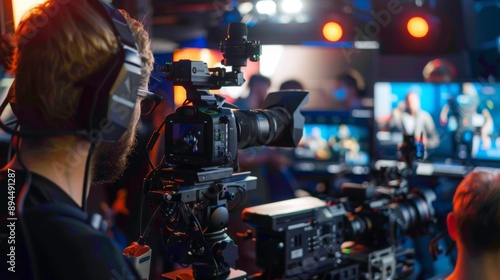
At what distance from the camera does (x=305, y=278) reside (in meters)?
2.11

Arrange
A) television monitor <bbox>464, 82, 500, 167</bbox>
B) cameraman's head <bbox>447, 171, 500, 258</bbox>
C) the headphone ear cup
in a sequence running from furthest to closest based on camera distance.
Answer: television monitor <bbox>464, 82, 500, 167</bbox>
cameraman's head <bbox>447, 171, 500, 258</bbox>
the headphone ear cup

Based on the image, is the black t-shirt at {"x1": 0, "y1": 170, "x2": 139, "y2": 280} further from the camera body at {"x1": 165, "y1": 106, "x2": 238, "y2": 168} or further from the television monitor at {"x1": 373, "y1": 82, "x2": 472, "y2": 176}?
the television monitor at {"x1": 373, "y1": 82, "x2": 472, "y2": 176}

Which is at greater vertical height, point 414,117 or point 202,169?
point 414,117

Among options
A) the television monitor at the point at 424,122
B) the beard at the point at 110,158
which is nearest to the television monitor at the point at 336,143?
→ the television monitor at the point at 424,122

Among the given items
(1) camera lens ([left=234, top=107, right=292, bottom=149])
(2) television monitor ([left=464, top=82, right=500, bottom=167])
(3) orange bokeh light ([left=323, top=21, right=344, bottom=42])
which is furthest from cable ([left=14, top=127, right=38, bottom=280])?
(3) orange bokeh light ([left=323, top=21, right=344, bottom=42])

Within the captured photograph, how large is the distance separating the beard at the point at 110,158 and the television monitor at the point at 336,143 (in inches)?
149

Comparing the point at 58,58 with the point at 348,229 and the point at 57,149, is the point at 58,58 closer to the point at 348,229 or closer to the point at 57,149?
the point at 57,149

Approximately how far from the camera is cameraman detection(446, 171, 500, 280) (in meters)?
1.48

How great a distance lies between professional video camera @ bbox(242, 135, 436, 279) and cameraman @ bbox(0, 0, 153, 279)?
1.06 meters

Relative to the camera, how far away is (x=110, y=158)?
1.16m

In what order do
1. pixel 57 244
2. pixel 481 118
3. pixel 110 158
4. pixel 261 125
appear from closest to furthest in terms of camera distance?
pixel 57 244
pixel 110 158
pixel 261 125
pixel 481 118

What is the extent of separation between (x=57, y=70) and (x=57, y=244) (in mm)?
308

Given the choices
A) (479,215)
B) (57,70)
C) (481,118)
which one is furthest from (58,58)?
(481,118)

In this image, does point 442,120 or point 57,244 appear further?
point 442,120
